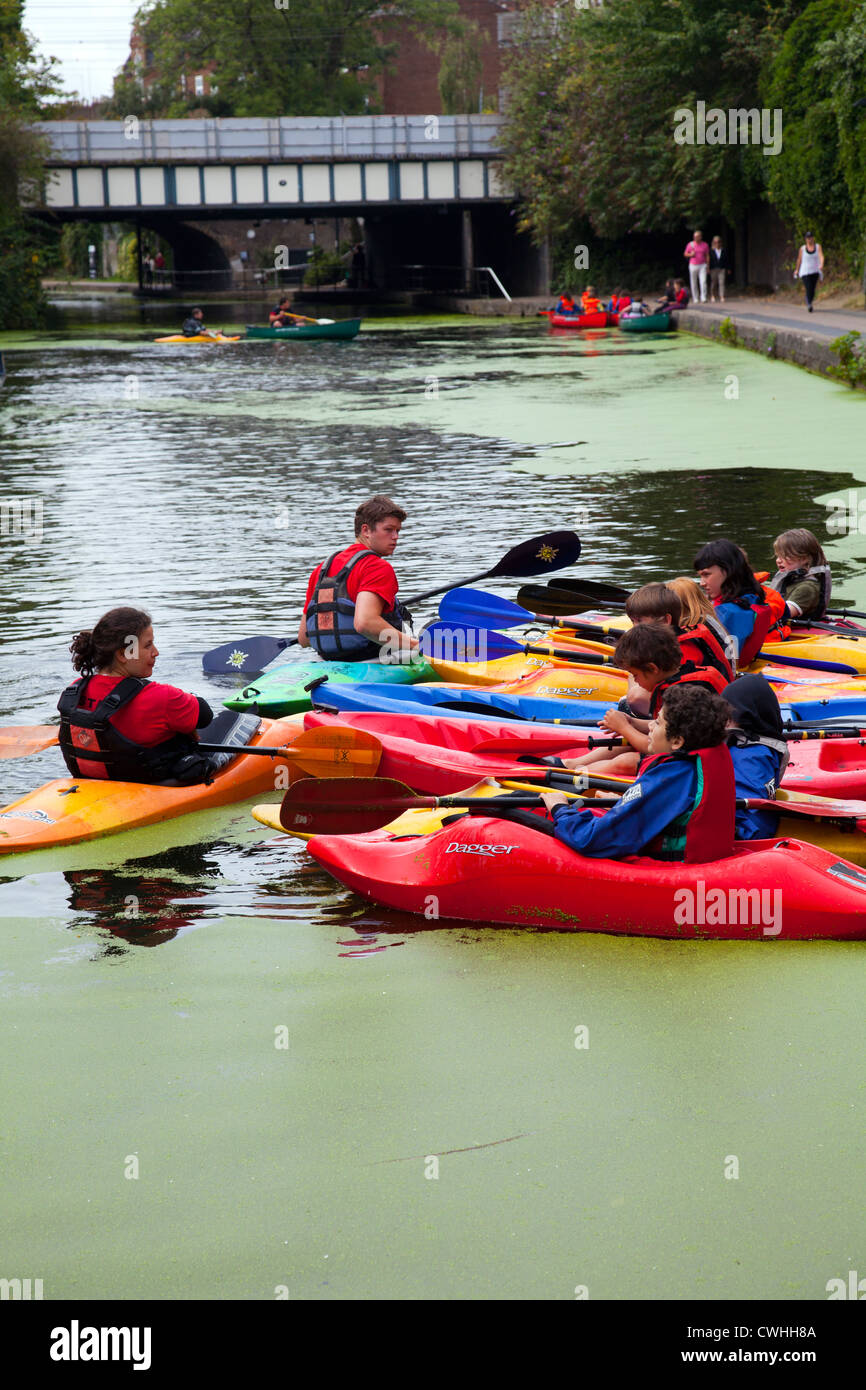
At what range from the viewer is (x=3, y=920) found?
5254mm

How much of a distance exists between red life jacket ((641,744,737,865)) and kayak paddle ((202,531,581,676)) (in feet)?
11.5

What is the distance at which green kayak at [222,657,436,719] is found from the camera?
7.14 metres

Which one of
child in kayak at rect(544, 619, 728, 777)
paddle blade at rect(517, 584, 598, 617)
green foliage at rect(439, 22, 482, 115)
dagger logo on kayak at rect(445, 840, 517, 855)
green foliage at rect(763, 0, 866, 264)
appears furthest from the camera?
green foliage at rect(439, 22, 482, 115)

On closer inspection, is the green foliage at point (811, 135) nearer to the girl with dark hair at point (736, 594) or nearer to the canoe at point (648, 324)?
the canoe at point (648, 324)

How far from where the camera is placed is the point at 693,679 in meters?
5.31

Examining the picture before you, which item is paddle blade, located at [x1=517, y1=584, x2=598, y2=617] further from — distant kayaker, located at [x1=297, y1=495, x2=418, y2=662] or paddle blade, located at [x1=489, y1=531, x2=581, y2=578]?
distant kayaker, located at [x1=297, y1=495, x2=418, y2=662]

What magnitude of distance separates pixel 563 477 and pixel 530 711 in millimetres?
8565

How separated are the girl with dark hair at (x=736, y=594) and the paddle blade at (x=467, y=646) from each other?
1.37 meters

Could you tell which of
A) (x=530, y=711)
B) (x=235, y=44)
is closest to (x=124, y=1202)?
(x=530, y=711)

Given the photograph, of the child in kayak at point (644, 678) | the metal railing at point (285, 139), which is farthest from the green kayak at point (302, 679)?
the metal railing at point (285, 139)

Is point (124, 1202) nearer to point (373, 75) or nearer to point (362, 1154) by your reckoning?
point (362, 1154)
